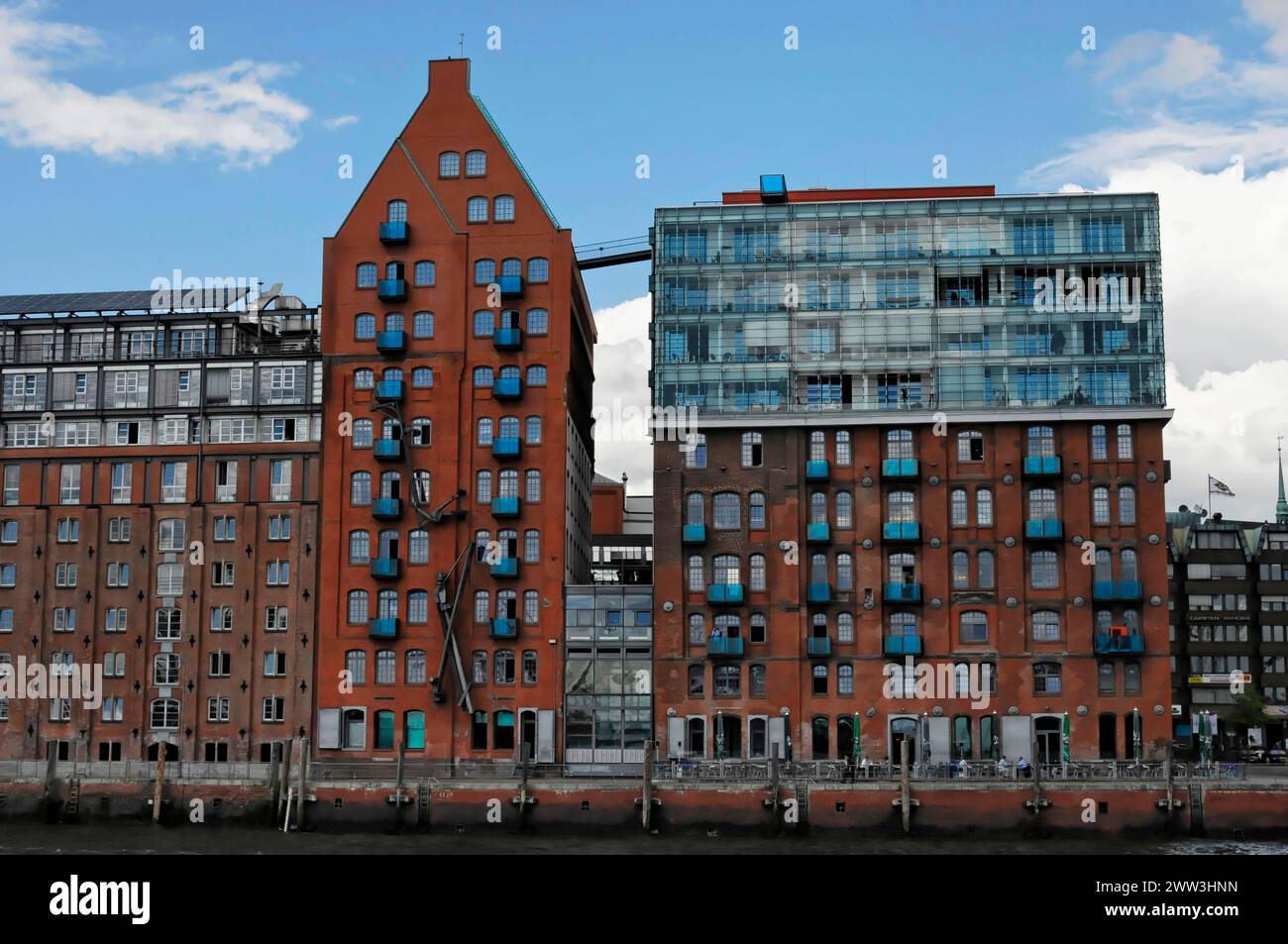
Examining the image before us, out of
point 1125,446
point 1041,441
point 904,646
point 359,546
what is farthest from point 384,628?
point 1125,446

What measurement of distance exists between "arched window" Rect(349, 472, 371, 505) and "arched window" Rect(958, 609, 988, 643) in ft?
123

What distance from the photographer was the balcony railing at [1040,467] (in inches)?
3863

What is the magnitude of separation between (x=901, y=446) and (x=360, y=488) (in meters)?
34.0

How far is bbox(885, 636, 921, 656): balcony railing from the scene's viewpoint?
97375 mm

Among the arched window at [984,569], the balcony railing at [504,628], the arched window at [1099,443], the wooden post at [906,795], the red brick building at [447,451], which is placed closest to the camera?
the wooden post at [906,795]

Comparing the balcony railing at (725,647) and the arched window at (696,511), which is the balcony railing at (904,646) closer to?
the balcony railing at (725,647)

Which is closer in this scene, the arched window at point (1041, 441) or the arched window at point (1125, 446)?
the arched window at point (1125, 446)

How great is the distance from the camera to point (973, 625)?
323ft

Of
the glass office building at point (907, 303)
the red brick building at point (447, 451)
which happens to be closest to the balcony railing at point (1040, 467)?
the glass office building at point (907, 303)

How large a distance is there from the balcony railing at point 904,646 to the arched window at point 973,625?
3.01 m

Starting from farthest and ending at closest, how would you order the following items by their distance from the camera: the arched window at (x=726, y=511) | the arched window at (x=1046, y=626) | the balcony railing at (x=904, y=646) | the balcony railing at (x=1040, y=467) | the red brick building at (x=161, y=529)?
the red brick building at (x=161, y=529) < the arched window at (x=726, y=511) < the balcony railing at (x=1040, y=467) < the arched window at (x=1046, y=626) < the balcony railing at (x=904, y=646)

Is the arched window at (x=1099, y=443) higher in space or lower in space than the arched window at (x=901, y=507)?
higher

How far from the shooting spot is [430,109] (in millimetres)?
105375

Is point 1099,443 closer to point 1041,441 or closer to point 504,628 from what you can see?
point 1041,441
